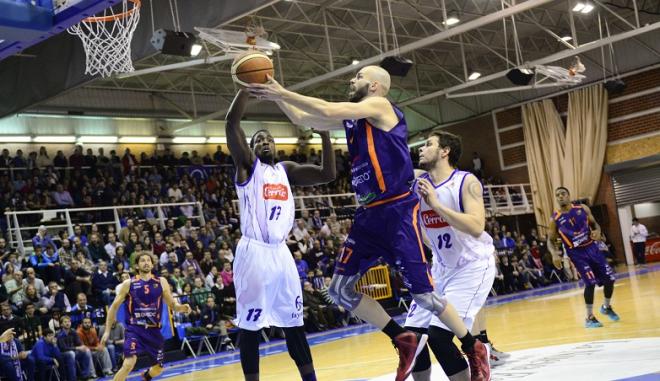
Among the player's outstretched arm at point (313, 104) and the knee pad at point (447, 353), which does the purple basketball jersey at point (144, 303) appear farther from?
the player's outstretched arm at point (313, 104)

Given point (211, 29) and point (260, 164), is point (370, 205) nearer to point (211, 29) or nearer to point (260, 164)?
point (260, 164)

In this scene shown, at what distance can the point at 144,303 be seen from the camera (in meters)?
9.26

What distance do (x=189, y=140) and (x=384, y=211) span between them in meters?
26.7

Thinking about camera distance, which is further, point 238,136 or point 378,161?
point 238,136

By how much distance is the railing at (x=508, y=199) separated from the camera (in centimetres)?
3116

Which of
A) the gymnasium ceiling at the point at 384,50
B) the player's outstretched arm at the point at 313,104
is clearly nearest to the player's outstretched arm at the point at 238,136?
the player's outstretched arm at the point at 313,104

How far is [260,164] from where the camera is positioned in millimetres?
5980

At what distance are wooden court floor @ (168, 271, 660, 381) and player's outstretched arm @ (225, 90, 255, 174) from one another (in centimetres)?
333

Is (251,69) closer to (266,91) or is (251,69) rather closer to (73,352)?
(266,91)

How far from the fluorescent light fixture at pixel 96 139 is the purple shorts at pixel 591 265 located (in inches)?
830

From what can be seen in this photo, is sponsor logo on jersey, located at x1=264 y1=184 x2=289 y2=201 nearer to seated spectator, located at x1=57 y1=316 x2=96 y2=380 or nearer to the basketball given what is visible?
the basketball

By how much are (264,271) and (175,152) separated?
25.6 metres

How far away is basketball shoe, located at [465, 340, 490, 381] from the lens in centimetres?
524

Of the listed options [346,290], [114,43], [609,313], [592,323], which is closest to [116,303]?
[114,43]
